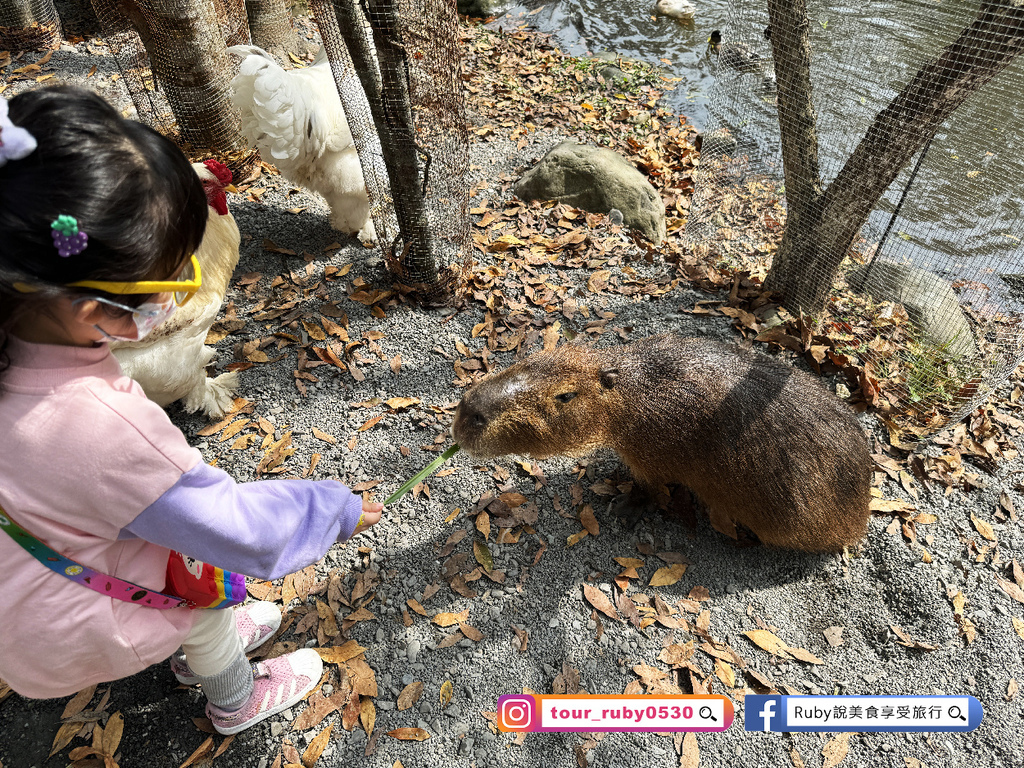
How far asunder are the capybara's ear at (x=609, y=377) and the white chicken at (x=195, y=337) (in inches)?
76.0

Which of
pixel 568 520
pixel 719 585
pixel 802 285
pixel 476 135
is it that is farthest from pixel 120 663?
pixel 476 135

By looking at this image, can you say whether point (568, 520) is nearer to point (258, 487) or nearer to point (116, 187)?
point (258, 487)

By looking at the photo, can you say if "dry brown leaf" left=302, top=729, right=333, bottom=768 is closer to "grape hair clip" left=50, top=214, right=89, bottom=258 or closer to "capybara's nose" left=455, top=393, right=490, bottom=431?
"capybara's nose" left=455, top=393, right=490, bottom=431

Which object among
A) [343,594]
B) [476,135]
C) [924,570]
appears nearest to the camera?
[343,594]

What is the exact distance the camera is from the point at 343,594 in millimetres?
2727

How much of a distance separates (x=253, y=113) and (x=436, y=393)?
7.21 feet

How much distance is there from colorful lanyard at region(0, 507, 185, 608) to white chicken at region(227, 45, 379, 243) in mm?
3075

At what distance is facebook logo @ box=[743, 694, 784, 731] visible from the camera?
2.44 m

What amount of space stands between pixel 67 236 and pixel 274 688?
1.86 metres

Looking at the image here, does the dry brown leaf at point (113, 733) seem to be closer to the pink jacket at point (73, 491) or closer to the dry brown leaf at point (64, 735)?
→ the dry brown leaf at point (64, 735)

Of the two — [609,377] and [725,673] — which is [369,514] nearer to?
[609,377]

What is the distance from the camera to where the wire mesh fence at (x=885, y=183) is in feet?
10.9

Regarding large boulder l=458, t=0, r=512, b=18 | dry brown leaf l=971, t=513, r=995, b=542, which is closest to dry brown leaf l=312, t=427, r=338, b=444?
dry brown leaf l=971, t=513, r=995, b=542

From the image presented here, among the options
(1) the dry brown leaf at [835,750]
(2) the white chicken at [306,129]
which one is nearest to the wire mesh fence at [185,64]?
(2) the white chicken at [306,129]
